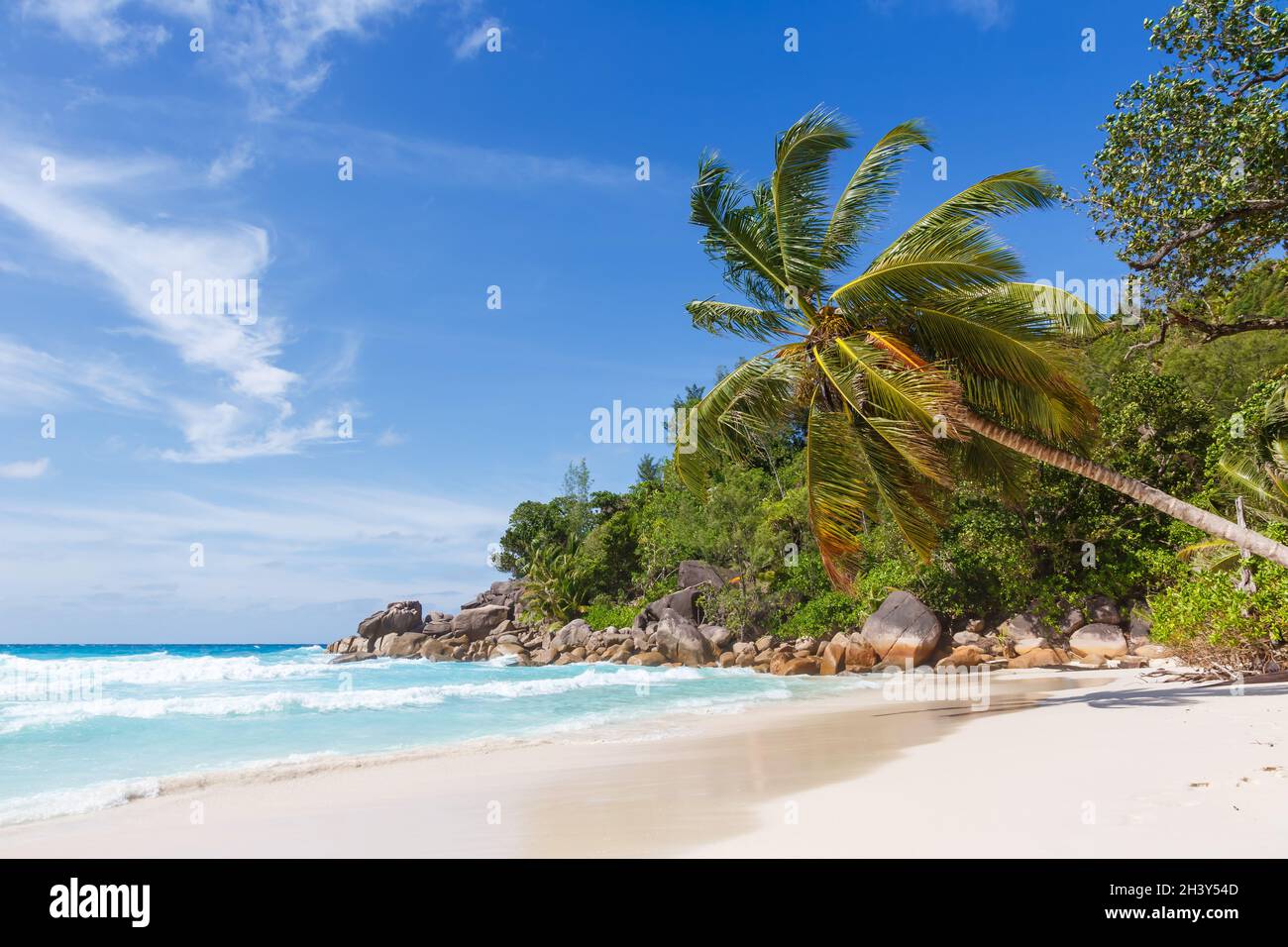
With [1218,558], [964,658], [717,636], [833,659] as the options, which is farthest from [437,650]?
[1218,558]

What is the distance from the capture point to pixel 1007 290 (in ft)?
37.2

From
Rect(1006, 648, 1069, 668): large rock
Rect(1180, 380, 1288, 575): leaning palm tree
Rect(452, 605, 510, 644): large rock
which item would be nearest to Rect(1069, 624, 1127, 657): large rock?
Rect(1006, 648, 1069, 668): large rock

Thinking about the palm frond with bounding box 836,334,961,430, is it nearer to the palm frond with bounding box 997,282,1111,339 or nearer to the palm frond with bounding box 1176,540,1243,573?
the palm frond with bounding box 997,282,1111,339

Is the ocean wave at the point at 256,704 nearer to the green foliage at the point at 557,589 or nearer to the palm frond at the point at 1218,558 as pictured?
the palm frond at the point at 1218,558

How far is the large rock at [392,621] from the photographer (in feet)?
165

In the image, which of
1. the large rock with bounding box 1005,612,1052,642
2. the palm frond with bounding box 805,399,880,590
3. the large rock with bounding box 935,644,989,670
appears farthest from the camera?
the large rock with bounding box 1005,612,1052,642

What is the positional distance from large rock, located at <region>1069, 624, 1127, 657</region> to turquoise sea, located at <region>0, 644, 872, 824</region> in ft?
24.0

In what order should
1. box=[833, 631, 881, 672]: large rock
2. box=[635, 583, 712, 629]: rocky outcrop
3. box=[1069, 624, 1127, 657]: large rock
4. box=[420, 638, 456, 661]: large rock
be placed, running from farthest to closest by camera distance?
box=[420, 638, 456, 661]: large rock
box=[635, 583, 712, 629]: rocky outcrop
box=[833, 631, 881, 672]: large rock
box=[1069, 624, 1127, 657]: large rock

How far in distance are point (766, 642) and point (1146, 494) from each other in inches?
915

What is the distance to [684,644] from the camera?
32.8 meters

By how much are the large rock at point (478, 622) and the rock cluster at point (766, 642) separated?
2.4 inches

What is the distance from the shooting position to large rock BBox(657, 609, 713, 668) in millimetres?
32406
